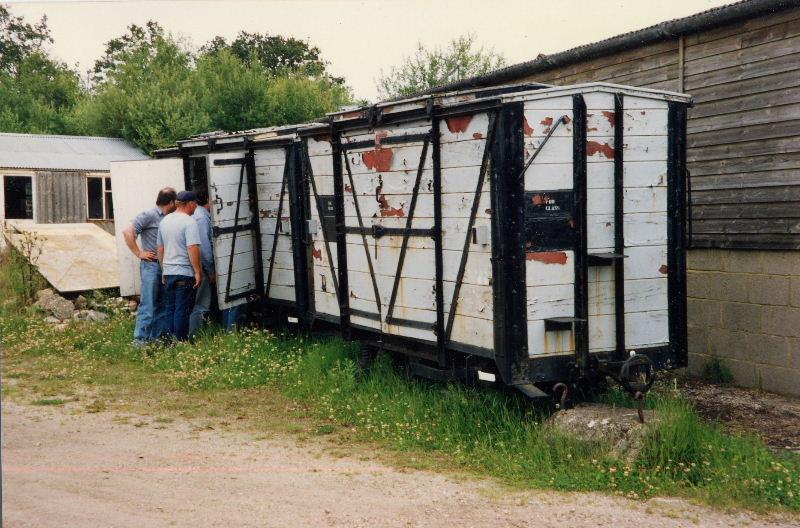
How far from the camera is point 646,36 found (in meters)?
9.59

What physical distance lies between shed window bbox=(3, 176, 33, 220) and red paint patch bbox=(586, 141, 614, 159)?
960 inches

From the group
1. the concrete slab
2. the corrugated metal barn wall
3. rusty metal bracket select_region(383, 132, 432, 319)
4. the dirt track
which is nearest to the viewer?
the dirt track

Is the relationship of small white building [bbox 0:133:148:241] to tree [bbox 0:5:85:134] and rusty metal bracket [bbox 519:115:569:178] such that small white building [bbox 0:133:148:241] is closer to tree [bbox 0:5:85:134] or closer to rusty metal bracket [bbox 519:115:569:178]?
tree [bbox 0:5:85:134]

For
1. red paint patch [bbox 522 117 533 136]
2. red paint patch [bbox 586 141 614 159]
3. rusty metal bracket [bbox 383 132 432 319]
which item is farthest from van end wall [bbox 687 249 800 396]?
rusty metal bracket [bbox 383 132 432 319]

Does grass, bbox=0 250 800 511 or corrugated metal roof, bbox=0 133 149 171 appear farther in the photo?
corrugated metal roof, bbox=0 133 149 171

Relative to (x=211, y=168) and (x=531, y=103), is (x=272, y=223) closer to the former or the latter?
(x=211, y=168)

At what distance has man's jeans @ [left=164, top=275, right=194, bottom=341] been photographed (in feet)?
33.5

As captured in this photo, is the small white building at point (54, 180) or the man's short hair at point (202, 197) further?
the small white building at point (54, 180)

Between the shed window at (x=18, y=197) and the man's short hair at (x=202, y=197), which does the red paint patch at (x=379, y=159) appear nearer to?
the man's short hair at (x=202, y=197)

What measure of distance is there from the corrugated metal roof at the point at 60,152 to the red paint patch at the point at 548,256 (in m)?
23.7

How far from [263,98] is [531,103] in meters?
29.0

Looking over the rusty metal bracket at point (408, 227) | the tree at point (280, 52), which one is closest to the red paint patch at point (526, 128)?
the rusty metal bracket at point (408, 227)

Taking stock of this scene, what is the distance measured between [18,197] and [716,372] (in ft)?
79.8

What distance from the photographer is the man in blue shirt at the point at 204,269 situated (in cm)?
1061
